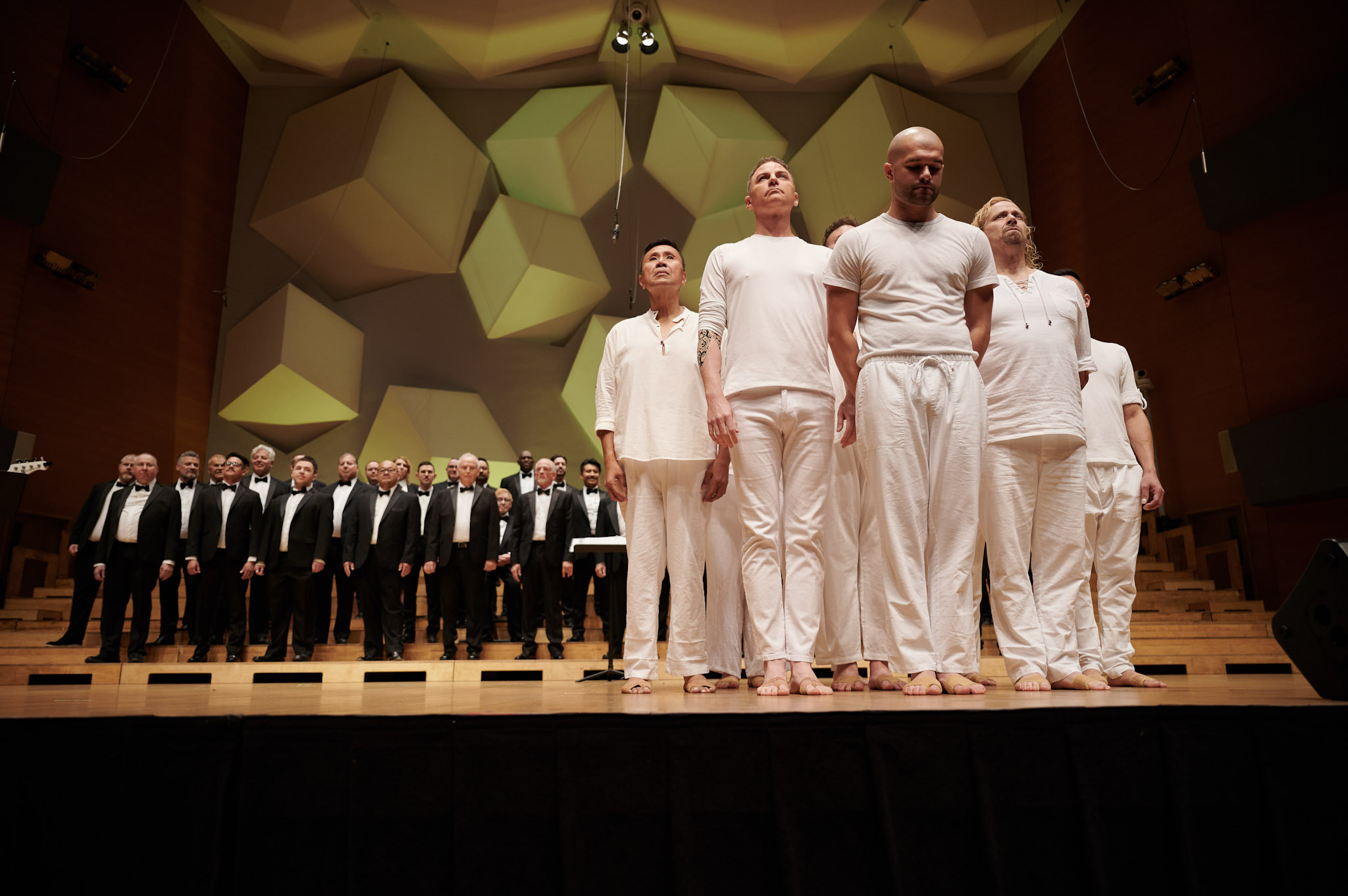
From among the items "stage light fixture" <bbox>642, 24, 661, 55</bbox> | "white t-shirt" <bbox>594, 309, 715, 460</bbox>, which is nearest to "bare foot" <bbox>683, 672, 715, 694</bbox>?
"white t-shirt" <bbox>594, 309, 715, 460</bbox>

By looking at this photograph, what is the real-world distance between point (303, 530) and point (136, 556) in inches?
50.5

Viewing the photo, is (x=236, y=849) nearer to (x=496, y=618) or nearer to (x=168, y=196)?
(x=496, y=618)

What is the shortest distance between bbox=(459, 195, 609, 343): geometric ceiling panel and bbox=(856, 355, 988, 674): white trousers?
28.5 ft

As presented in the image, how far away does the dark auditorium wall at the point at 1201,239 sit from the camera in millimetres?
7320

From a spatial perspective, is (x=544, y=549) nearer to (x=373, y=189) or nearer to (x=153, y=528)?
(x=153, y=528)

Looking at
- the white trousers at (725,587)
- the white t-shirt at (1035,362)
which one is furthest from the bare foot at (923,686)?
the white t-shirt at (1035,362)

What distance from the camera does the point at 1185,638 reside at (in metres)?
6.38

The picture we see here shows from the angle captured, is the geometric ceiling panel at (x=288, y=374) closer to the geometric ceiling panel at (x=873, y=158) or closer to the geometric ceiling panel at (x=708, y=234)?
the geometric ceiling panel at (x=708, y=234)

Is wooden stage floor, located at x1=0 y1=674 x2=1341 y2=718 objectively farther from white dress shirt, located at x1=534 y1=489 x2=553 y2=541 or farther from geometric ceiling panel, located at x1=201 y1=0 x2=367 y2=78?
geometric ceiling panel, located at x1=201 y1=0 x2=367 y2=78

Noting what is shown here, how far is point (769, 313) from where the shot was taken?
280 cm

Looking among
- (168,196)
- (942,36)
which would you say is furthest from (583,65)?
(168,196)

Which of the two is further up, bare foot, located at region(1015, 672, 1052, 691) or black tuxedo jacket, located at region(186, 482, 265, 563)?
black tuxedo jacket, located at region(186, 482, 265, 563)

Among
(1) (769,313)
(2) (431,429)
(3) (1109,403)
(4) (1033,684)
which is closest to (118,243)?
(2) (431,429)

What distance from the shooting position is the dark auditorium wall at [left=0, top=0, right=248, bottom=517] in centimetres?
835
